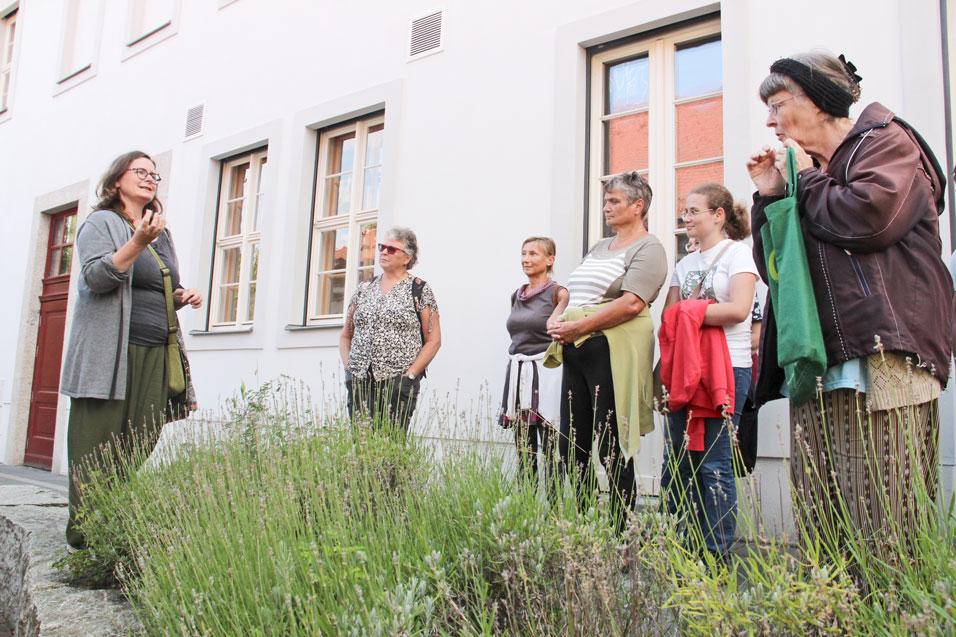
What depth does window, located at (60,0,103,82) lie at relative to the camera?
34.6ft

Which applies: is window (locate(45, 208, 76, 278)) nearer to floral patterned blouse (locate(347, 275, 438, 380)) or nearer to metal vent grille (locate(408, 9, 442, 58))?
metal vent grille (locate(408, 9, 442, 58))

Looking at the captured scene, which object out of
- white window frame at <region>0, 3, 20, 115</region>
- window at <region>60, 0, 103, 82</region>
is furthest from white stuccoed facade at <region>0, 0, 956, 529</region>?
white window frame at <region>0, 3, 20, 115</region>

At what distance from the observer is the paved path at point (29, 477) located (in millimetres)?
8078

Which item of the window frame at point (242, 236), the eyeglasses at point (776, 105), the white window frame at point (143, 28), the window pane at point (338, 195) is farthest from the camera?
the white window frame at point (143, 28)

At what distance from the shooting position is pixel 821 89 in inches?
85.8

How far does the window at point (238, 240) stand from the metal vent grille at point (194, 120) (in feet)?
1.68

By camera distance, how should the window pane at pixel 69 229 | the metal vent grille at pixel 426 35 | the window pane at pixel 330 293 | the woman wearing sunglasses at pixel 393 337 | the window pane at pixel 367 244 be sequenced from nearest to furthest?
the woman wearing sunglasses at pixel 393 337
the metal vent grille at pixel 426 35
the window pane at pixel 367 244
the window pane at pixel 330 293
the window pane at pixel 69 229

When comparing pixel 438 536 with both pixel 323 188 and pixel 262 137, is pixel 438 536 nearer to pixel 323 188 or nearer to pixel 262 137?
pixel 323 188

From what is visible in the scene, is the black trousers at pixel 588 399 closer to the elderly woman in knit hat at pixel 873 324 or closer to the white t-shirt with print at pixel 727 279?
the white t-shirt with print at pixel 727 279

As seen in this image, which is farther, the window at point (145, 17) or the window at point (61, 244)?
the window at point (61, 244)

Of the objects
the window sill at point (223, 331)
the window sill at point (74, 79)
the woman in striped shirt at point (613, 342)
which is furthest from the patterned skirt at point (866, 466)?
the window sill at point (74, 79)

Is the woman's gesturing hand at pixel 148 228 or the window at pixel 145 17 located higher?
the window at pixel 145 17

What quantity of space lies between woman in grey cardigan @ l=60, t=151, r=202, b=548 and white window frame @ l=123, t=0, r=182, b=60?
602 cm

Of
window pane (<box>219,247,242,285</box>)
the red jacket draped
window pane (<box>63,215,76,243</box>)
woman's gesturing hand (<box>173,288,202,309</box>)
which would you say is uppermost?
window pane (<box>63,215,76,243</box>)
